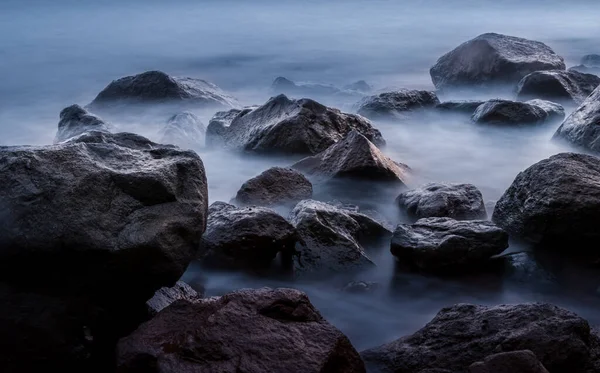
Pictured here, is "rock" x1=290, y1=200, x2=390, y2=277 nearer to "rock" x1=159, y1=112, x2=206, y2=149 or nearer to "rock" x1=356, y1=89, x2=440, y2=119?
"rock" x1=159, y1=112, x2=206, y2=149

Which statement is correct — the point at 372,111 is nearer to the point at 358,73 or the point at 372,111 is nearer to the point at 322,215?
the point at 322,215

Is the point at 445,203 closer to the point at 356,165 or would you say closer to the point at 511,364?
the point at 356,165

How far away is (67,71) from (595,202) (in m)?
18.6

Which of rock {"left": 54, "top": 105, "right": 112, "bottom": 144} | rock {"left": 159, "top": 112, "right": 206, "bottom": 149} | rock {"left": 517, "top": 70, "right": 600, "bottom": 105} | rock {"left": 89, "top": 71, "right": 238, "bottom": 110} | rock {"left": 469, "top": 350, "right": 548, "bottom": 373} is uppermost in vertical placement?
rock {"left": 469, "top": 350, "right": 548, "bottom": 373}

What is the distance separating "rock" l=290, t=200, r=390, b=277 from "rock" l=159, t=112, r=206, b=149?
377 cm

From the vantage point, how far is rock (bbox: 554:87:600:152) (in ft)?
22.9

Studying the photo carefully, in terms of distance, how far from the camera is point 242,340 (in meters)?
2.73

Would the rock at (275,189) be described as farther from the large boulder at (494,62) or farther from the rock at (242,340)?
the large boulder at (494,62)

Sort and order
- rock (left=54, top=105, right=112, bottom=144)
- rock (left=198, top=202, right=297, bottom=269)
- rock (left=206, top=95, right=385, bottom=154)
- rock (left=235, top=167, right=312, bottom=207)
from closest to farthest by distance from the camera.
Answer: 1. rock (left=198, top=202, right=297, bottom=269)
2. rock (left=235, top=167, right=312, bottom=207)
3. rock (left=206, top=95, right=385, bottom=154)
4. rock (left=54, top=105, right=112, bottom=144)

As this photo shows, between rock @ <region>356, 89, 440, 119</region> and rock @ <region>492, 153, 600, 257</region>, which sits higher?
rock @ <region>492, 153, 600, 257</region>

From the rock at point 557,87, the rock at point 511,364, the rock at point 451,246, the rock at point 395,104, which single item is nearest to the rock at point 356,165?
the rock at point 451,246

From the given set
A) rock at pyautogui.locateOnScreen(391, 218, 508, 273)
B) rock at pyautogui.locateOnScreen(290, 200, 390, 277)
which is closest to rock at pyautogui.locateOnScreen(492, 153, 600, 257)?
rock at pyautogui.locateOnScreen(391, 218, 508, 273)

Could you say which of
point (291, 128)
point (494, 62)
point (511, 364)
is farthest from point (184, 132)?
point (511, 364)

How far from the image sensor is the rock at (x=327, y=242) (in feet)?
14.3
